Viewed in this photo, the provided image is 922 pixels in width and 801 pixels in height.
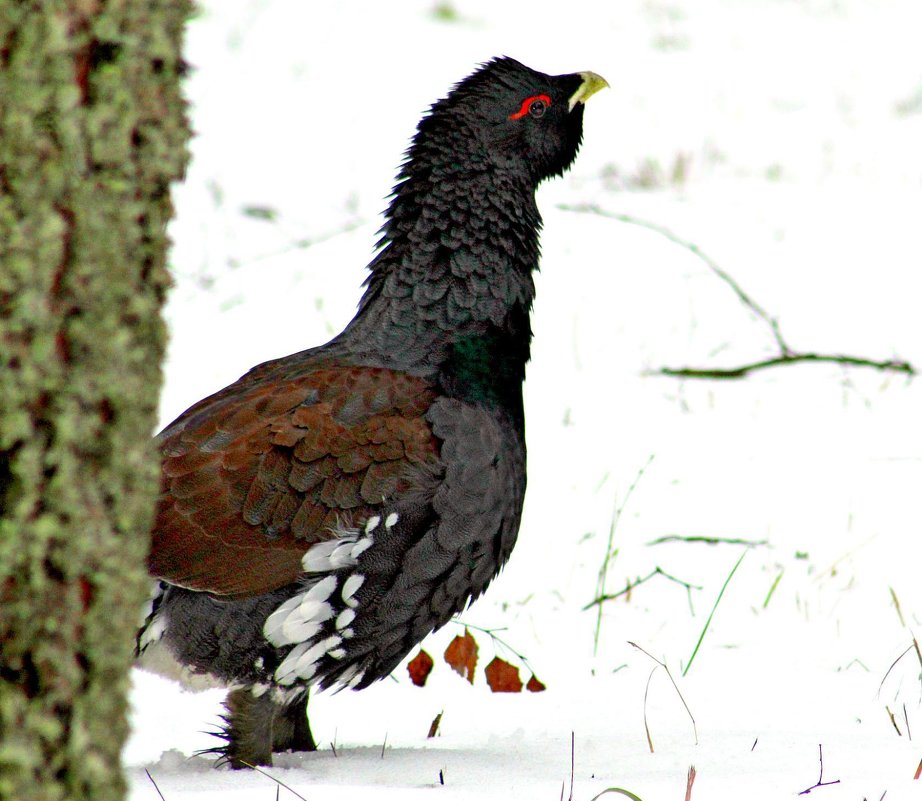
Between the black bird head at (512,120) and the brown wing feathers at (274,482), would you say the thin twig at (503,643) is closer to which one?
the brown wing feathers at (274,482)

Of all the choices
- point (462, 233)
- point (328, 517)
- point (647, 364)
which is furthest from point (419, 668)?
point (647, 364)

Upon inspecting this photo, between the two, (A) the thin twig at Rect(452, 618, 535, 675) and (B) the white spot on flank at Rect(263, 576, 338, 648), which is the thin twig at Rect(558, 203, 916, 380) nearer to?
(A) the thin twig at Rect(452, 618, 535, 675)

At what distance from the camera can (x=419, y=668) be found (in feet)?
13.4

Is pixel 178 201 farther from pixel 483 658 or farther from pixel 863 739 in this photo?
pixel 863 739

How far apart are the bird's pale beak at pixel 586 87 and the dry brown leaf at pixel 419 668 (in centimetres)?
A: 172

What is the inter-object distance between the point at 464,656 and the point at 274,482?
1065 millimetres

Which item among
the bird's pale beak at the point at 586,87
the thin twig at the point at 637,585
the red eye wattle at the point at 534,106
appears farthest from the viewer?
the thin twig at the point at 637,585

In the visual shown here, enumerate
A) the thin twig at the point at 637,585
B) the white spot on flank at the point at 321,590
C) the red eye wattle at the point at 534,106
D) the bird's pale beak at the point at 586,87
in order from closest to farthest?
the white spot on flank at the point at 321,590 → the red eye wattle at the point at 534,106 → the bird's pale beak at the point at 586,87 → the thin twig at the point at 637,585

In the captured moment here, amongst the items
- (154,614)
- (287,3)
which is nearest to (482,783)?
(154,614)

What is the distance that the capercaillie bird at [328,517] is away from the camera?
3.26m

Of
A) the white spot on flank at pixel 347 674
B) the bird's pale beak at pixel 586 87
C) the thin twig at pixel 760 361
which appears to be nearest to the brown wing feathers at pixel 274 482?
the white spot on flank at pixel 347 674

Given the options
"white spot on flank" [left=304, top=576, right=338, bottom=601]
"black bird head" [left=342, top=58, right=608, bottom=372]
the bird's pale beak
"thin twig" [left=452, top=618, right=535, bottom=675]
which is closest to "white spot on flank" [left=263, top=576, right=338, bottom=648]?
"white spot on flank" [left=304, top=576, right=338, bottom=601]

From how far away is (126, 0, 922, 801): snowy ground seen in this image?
345 cm

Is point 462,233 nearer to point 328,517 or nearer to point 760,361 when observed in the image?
point 328,517
